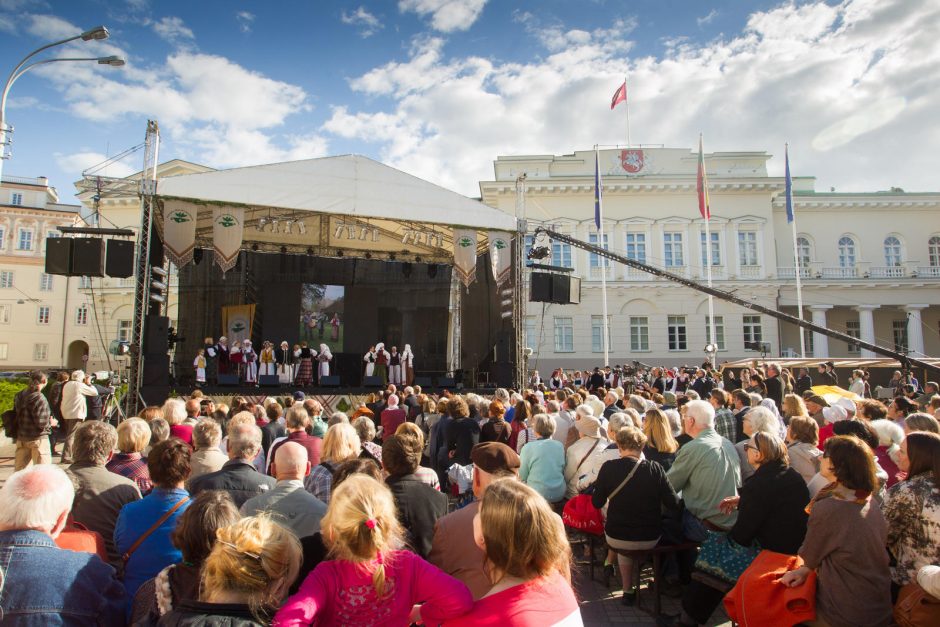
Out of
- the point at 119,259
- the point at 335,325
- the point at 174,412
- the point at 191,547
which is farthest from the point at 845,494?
the point at 335,325

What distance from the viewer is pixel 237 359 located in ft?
54.7

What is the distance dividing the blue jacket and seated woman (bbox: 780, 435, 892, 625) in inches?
125

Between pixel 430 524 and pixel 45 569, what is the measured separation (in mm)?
1689

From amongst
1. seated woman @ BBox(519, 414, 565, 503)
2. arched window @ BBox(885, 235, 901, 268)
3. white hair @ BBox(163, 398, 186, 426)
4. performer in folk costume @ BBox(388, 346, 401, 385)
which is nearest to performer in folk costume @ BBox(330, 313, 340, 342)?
performer in folk costume @ BBox(388, 346, 401, 385)

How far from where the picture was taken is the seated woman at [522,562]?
1.93m

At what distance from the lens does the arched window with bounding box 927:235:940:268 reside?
32.6 m

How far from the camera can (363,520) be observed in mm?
2078

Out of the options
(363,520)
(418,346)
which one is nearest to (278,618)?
(363,520)

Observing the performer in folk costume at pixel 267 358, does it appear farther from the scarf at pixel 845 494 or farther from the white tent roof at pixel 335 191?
the scarf at pixel 845 494

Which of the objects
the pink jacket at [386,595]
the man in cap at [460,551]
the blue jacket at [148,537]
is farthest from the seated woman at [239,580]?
the man in cap at [460,551]

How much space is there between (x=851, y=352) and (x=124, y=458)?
3480 cm

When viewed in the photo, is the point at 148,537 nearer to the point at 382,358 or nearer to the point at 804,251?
the point at 382,358

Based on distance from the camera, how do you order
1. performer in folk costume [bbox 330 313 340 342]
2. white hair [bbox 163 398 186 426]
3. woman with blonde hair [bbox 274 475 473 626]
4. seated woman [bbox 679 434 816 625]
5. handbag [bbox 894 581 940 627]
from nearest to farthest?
woman with blonde hair [bbox 274 475 473 626] < handbag [bbox 894 581 940 627] < seated woman [bbox 679 434 816 625] < white hair [bbox 163 398 186 426] < performer in folk costume [bbox 330 313 340 342]

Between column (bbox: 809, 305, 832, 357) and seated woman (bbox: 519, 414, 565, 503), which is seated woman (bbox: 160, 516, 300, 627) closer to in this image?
seated woman (bbox: 519, 414, 565, 503)
